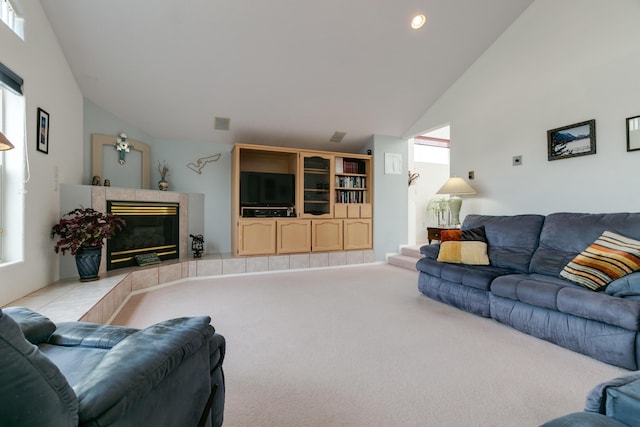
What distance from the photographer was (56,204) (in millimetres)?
2990

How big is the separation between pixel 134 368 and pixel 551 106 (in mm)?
4283

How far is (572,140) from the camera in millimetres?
3020

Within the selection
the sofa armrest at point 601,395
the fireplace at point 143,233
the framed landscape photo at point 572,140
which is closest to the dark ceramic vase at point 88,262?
the fireplace at point 143,233

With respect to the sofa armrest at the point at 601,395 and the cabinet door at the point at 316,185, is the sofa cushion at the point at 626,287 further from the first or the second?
the cabinet door at the point at 316,185

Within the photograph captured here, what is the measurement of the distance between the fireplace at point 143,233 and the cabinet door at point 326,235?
2.18 metres

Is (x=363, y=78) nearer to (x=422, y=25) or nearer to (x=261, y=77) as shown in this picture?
(x=422, y=25)

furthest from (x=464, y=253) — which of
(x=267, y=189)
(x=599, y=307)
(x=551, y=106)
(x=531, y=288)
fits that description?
(x=267, y=189)

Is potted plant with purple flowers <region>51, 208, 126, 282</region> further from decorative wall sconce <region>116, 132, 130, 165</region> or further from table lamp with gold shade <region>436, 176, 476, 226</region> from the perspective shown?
table lamp with gold shade <region>436, 176, 476, 226</region>

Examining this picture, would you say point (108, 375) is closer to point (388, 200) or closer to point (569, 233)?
point (569, 233)

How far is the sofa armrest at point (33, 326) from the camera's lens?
3.58ft

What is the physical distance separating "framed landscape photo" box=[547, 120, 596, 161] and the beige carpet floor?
204 cm

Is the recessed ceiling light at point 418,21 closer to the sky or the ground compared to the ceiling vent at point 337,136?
closer to the sky

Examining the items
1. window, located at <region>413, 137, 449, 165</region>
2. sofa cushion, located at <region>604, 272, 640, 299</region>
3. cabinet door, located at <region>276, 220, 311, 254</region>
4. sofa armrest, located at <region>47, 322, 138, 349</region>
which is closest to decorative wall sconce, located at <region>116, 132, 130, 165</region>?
cabinet door, located at <region>276, 220, 311, 254</region>

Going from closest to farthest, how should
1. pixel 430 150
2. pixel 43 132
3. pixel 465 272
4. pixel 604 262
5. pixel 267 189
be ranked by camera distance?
pixel 604 262
pixel 43 132
pixel 465 272
pixel 267 189
pixel 430 150
